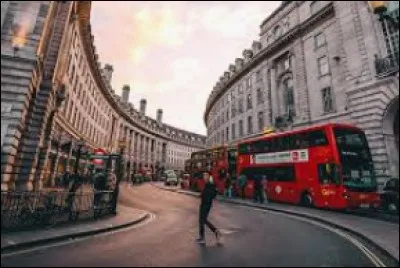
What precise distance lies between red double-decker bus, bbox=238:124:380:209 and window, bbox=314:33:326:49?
13.5 metres

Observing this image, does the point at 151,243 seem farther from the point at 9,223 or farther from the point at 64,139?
the point at 64,139

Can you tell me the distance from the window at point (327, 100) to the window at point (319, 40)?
4.46 m

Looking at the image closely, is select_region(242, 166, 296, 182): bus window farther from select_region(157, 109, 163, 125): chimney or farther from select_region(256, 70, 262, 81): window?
select_region(157, 109, 163, 125): chimney

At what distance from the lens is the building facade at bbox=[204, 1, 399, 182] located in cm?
1822

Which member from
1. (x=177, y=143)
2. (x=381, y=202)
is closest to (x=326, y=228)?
(x=381, y=202)

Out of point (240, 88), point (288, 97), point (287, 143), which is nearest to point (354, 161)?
point (287, 143)

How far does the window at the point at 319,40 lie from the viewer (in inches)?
1027

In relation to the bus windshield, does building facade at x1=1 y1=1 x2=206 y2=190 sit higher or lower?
higher

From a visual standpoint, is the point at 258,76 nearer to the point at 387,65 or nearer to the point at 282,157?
the point at 387,65

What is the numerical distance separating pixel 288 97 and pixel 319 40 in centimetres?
642

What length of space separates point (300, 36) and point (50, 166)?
27708mm

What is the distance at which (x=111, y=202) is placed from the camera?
38.7 feet

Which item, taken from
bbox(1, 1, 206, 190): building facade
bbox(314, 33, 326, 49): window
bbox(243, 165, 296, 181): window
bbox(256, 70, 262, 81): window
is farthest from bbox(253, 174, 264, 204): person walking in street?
bbox(256, 70, 262, 81): window

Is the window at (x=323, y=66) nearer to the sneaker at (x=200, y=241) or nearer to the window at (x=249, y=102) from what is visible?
the window at (x=249, y=102)
